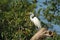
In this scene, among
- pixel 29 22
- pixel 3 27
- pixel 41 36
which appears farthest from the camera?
pixel 3 27

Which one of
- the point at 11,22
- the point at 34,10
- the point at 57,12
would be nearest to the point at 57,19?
the point at 57,12

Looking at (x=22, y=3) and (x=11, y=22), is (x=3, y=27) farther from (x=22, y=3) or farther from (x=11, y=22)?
(x=22, y=3)

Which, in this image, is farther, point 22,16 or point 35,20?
point 35,20

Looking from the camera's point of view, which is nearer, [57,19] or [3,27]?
[57,19]

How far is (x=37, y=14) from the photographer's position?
525 cm

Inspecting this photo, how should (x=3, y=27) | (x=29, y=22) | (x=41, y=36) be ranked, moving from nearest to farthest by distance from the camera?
1. (x=41, y=36)
2. (x=29, y=22)
3. (x=3, y=27)

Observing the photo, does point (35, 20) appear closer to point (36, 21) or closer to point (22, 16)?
point (36, 21)

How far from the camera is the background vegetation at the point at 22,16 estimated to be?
5.14 m

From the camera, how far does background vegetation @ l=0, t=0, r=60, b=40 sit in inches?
203

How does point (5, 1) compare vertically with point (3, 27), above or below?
above

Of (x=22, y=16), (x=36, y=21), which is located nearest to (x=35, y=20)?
(x=36, y=21)

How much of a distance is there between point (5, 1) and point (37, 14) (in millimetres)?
681

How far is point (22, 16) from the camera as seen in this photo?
5.09m

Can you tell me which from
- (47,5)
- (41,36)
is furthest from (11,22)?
(41,36)
